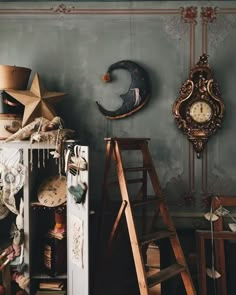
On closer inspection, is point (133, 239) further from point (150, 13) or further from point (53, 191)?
point (150, 13)

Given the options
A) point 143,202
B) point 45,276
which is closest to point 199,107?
point 143,202

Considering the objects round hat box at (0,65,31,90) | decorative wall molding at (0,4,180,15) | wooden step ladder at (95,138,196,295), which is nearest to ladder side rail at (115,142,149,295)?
wooden step ladder at (95,138,196,295)

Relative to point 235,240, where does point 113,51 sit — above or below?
above

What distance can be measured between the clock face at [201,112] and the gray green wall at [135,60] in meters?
0.19

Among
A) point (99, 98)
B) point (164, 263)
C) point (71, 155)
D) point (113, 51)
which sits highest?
point (113, 51)

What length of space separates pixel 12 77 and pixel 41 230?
4.71 feet

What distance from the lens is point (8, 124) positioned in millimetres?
3070

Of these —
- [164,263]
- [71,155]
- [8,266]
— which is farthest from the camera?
[164,263]

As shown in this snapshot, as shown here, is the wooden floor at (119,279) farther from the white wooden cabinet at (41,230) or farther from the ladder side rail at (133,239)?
the ladder side rail at (133,239)

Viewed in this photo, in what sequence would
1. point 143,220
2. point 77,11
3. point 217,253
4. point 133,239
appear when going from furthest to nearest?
point 77,11, point 143,220, point 217,253, point 133,239

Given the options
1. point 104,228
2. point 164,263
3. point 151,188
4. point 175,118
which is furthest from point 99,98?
point 164,263

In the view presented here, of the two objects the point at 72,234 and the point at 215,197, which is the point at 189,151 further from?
the point at 72,234

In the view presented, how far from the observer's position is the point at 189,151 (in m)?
3.48

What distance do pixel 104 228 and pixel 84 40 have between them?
1840 millimetres
